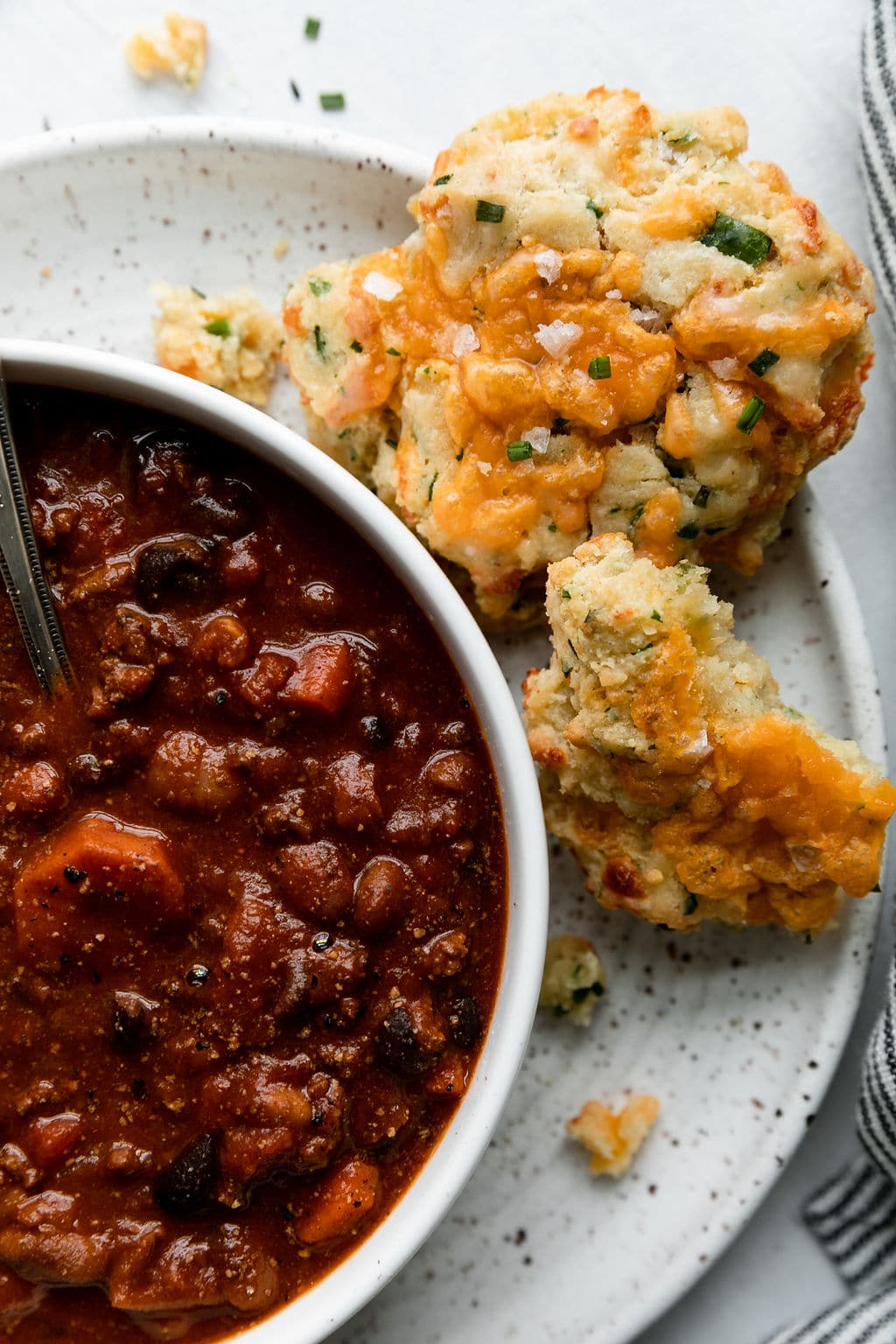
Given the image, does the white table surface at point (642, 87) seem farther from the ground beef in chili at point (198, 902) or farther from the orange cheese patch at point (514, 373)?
the ground beef in chili at point (198, 902)

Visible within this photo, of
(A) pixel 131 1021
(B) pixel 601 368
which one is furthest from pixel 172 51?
(A) pixel 131 1021

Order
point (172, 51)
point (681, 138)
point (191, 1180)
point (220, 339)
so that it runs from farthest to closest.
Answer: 1. point (172, 51)
2. point (220, 339)
3. point (681, 138)
4. point (191, 1180)

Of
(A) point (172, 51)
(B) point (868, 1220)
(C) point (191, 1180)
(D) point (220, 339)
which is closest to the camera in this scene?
(C) point (191, 1180)

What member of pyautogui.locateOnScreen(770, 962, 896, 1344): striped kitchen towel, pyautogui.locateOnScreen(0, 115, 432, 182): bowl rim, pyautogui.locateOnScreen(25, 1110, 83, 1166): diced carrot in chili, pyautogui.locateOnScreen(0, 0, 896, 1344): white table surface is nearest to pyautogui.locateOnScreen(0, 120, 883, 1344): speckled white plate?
pyautogui.locateOnScreen(0, 115, 432, 182): bowl rim

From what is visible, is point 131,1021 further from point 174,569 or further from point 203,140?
point 203,140

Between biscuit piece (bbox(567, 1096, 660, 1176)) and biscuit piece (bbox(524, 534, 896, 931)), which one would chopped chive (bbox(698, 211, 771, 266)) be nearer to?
biscuit piece (bbox(524, 534, 896, 931))

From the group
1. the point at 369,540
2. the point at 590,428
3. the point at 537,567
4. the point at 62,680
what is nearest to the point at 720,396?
the point at 590,428

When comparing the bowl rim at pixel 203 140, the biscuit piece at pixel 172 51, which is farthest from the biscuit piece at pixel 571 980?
the biscuit piece at pixel 172 51
